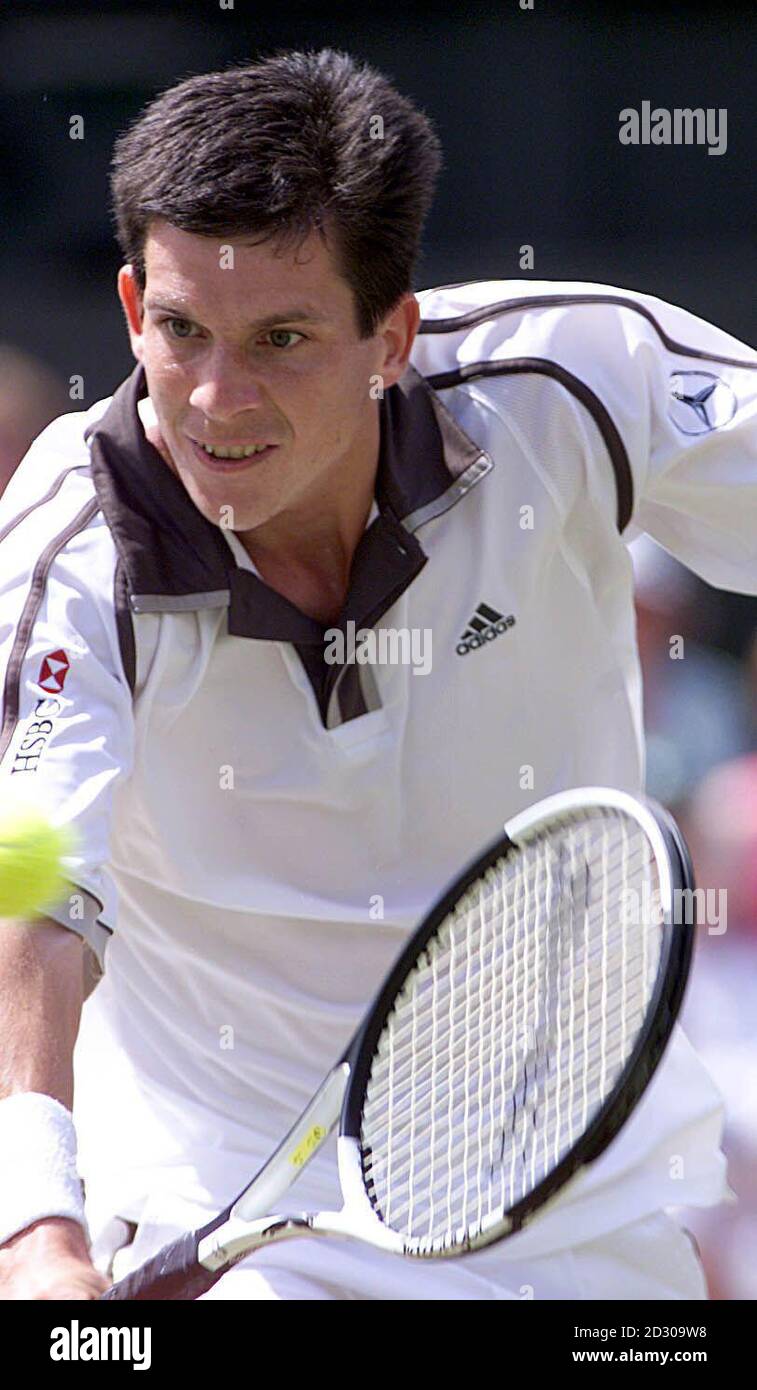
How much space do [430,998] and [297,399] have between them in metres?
0.57

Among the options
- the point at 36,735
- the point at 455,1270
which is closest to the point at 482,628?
the point at 36,735

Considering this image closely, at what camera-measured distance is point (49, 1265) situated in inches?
60.7

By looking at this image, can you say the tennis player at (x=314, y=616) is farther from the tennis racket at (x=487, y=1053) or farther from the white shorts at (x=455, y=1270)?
the tennis racket at (x=487, y=1053)

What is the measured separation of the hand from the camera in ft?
5.01

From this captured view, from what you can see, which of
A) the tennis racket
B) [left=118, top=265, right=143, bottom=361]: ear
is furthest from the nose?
the tennis racket

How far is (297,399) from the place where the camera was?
1.93 meters

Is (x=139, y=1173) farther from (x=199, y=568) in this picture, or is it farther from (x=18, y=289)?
(x=18, y=289)

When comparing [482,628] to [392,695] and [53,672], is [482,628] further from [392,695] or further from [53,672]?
[53,672]

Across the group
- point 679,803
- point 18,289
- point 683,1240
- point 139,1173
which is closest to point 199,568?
point 139,1173

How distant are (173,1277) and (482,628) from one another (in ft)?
2.38

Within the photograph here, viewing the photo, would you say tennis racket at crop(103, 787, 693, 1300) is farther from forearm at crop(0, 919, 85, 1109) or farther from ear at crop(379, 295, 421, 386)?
ear at crop(379, 295, 421, 386)
